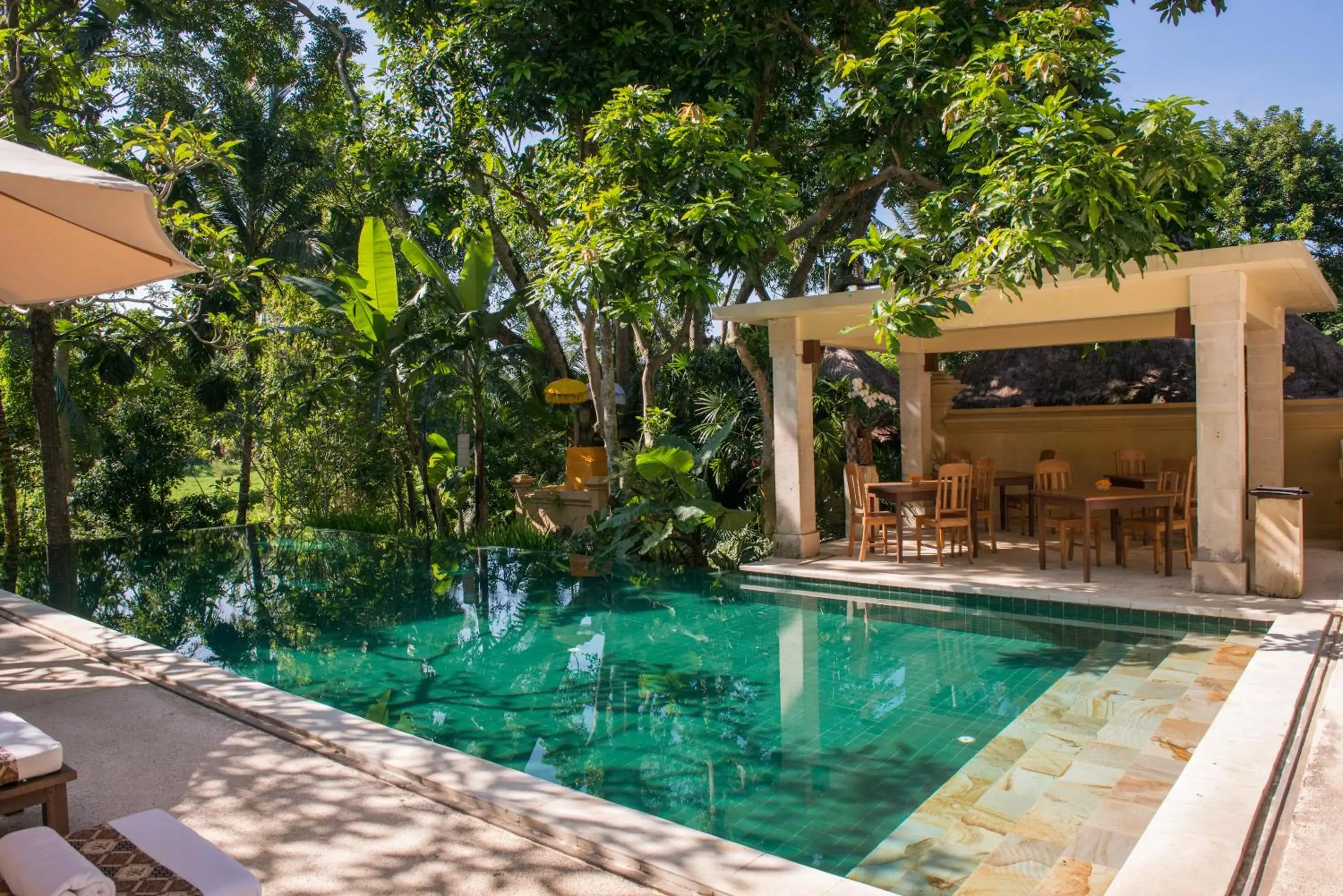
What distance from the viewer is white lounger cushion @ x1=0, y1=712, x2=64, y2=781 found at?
3398 millimetres

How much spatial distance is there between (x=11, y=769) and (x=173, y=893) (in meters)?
1.34

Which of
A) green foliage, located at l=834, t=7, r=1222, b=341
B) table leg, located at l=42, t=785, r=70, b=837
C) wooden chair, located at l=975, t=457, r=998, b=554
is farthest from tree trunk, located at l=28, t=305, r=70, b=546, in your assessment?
wooden chair, located at l=975, t=457, r=998, b=554

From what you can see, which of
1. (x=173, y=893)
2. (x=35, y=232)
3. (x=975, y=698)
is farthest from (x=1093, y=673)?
(x=35, y=232)

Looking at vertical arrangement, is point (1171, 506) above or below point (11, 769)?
above

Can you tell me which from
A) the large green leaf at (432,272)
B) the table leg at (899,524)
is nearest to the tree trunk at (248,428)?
the large green leaf at (432,272)

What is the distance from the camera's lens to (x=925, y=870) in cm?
353

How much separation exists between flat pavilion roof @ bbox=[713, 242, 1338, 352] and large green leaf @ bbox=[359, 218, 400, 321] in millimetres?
4810

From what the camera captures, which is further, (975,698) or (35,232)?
(975,698)

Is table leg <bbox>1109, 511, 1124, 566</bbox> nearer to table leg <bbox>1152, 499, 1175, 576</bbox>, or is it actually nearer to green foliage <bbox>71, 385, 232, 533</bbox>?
table leg <bbox>1152, 499, 1175, 576</bbox>

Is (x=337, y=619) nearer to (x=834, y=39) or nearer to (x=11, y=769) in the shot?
(x=11, y=769)

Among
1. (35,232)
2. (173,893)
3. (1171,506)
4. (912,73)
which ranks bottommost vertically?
(173,893)

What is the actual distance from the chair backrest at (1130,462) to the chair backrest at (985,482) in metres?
2.06

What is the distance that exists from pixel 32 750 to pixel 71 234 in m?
2.33

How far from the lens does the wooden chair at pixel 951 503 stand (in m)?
9.55
